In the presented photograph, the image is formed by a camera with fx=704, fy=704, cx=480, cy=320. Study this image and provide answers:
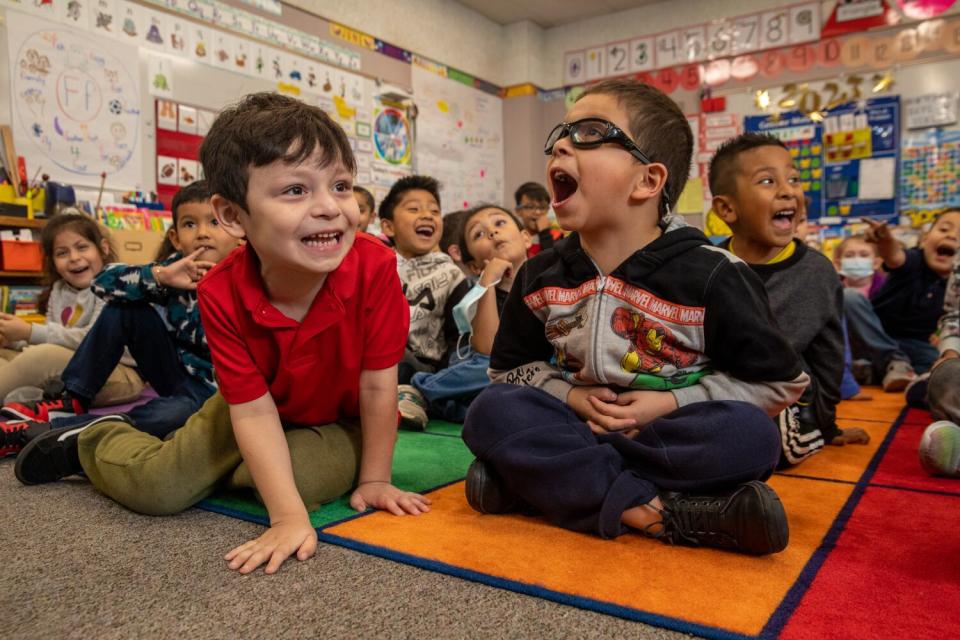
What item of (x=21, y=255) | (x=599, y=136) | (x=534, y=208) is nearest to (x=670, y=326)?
(x=599, y=136)

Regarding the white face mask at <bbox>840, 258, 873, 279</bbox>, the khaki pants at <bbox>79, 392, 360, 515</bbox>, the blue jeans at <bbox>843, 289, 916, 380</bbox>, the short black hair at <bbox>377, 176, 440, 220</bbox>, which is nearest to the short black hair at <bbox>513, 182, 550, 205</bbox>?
the short black hair at <bbox>377, 176, 440, 220</bbox>

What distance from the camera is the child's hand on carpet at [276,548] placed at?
872 millimetres

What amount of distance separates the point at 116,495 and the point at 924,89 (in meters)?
4.87

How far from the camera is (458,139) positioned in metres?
5.17

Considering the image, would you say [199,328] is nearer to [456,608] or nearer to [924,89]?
[456,608]

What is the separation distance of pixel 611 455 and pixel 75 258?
7.03 feet

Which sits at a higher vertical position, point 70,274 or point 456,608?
point 70,274

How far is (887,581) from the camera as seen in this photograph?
80cm

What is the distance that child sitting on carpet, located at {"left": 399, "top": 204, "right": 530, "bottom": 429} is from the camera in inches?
73.4

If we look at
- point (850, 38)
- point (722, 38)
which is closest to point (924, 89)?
point (850, 38)

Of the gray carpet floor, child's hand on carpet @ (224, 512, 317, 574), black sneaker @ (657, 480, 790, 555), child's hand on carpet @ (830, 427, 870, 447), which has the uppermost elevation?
black sneaker @ (657, 480, 790, 555)

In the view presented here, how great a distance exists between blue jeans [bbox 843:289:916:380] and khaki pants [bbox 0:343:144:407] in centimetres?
252

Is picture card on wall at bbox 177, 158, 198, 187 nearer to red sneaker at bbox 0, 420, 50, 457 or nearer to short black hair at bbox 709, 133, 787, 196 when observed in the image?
red sneaker at bbox 0, 420, 50, 457

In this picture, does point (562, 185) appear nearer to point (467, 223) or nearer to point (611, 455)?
point (611, 455)
